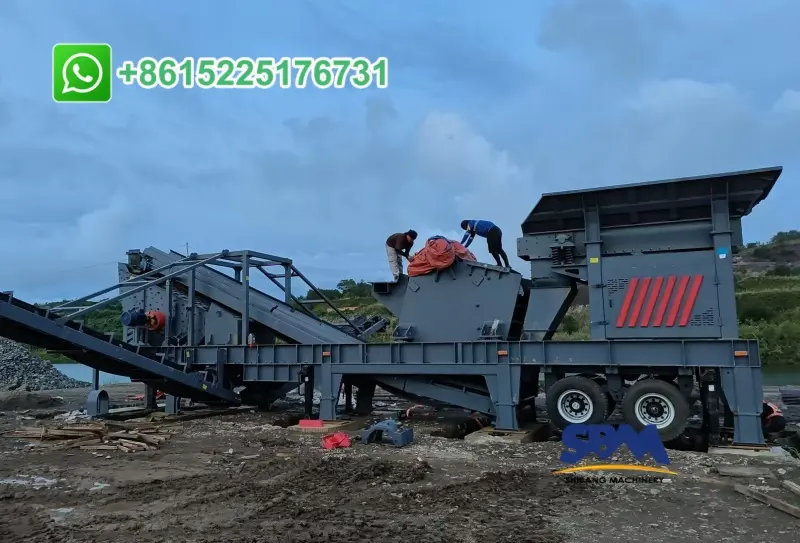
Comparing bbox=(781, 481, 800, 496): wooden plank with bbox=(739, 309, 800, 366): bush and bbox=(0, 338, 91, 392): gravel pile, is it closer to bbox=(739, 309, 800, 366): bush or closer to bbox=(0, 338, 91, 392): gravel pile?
bbox=(0, 338, 91, 392): gravel pile

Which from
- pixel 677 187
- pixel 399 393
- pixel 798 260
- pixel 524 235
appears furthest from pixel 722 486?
pixel 798 260

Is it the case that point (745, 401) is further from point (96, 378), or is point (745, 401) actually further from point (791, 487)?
point (96, 378)

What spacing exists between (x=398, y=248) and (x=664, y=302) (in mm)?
4879

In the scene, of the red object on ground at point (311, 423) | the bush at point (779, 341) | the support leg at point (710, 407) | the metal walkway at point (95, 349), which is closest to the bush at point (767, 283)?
the bush at point (779, 341)

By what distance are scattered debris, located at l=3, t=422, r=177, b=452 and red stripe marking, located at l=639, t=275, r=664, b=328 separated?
738 centimetres

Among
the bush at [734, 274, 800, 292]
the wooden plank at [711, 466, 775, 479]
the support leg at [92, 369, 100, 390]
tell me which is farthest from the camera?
the bush at [734, 274, 800, 292]

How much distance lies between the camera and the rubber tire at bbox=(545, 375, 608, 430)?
9.01m

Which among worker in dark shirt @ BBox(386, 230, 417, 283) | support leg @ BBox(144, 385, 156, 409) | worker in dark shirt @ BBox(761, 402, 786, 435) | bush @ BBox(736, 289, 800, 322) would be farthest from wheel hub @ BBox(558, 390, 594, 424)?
bush @ BBox(736, 289, 800, 322)

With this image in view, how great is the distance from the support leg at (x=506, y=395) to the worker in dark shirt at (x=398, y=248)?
9.77 feet

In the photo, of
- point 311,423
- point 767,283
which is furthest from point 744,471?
point 767,283

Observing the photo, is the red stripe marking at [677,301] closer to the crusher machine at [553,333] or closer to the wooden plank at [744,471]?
the crusher machine at [553,333]

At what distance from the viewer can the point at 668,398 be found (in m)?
8.54

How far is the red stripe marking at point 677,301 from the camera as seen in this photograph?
29.0 feet

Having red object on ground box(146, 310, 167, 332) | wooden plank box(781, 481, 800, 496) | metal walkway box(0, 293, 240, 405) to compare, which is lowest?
wooden plank box(781, 481, 800, 496)
